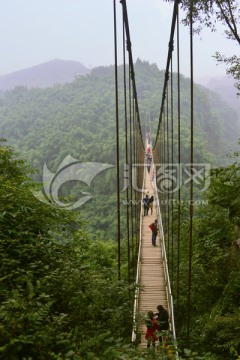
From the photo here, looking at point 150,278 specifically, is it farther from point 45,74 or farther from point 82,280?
point 45,74

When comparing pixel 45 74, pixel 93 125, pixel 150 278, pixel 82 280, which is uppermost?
pixel 45 74

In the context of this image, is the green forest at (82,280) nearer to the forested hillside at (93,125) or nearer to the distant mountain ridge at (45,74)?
the forested hillside at (93,125)

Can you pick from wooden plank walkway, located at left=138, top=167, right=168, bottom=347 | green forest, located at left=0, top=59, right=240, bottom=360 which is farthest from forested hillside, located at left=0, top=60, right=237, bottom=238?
green forest, located at left=0, top=59, right=240, bottom=360

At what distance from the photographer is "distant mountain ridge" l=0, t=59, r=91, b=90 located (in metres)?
90.8

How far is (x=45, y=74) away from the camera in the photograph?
9581 centimetres

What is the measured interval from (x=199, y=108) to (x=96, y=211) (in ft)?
112

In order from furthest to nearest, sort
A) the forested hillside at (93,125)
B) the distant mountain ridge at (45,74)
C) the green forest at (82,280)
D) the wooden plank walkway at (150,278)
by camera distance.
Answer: the distant mountain ridge at (45,74), the forested hillside at (93,125), the wooden plank walkway at (150,278), the green forest at (82,280)

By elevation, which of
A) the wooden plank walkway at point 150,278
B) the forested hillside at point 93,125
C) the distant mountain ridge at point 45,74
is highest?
the distant mountain ridge at point 45,74

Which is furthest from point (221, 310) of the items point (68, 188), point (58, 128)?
point (58, 128)

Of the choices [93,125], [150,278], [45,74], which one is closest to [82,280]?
[150,278]

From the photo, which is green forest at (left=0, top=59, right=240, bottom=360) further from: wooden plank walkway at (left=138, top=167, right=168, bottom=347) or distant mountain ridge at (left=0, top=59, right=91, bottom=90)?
distant mountain ridge at (left=0, top=59, right=91, bottom=90)

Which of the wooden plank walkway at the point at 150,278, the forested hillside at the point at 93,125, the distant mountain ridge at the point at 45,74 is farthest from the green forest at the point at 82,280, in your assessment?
the distant mountain ridge at the point at 45,74

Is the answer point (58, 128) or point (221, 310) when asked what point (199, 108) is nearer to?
point (58, 128)

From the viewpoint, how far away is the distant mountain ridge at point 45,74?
90.8 m
